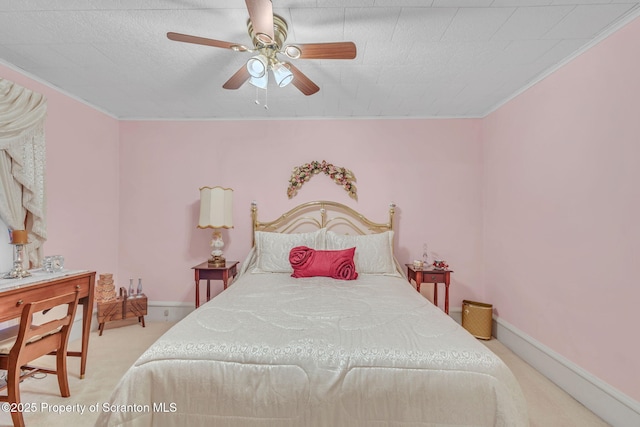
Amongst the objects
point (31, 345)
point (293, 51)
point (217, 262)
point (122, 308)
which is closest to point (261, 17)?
point (293, 51)

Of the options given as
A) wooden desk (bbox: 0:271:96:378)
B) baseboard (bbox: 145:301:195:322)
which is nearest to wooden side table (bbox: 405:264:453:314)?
baseboard (bbox: 145:301:195:322)

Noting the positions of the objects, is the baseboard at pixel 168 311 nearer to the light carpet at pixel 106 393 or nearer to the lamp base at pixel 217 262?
the light carpet at pixel 106 393

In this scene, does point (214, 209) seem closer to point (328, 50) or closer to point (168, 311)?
point (168, 311)

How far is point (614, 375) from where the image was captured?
1.93 metres

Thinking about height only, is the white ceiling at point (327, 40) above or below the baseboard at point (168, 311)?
above

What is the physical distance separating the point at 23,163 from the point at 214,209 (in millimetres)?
1633

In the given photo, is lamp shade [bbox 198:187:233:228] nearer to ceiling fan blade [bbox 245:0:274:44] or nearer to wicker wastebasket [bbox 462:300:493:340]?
ceiling fan blade [bbox 245:0:274:44]

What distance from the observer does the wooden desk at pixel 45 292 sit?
6.19 ft

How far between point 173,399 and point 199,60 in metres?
2.38

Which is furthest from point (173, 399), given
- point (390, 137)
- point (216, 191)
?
point (390, 137)

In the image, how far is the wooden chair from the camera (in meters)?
1.72

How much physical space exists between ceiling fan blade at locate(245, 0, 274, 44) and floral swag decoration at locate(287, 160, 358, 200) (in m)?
2.07

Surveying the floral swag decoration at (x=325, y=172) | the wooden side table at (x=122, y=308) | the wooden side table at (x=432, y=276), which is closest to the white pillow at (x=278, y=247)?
the floral swag decoration at (x=325, y=172)

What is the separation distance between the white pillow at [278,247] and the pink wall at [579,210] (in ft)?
6.76
